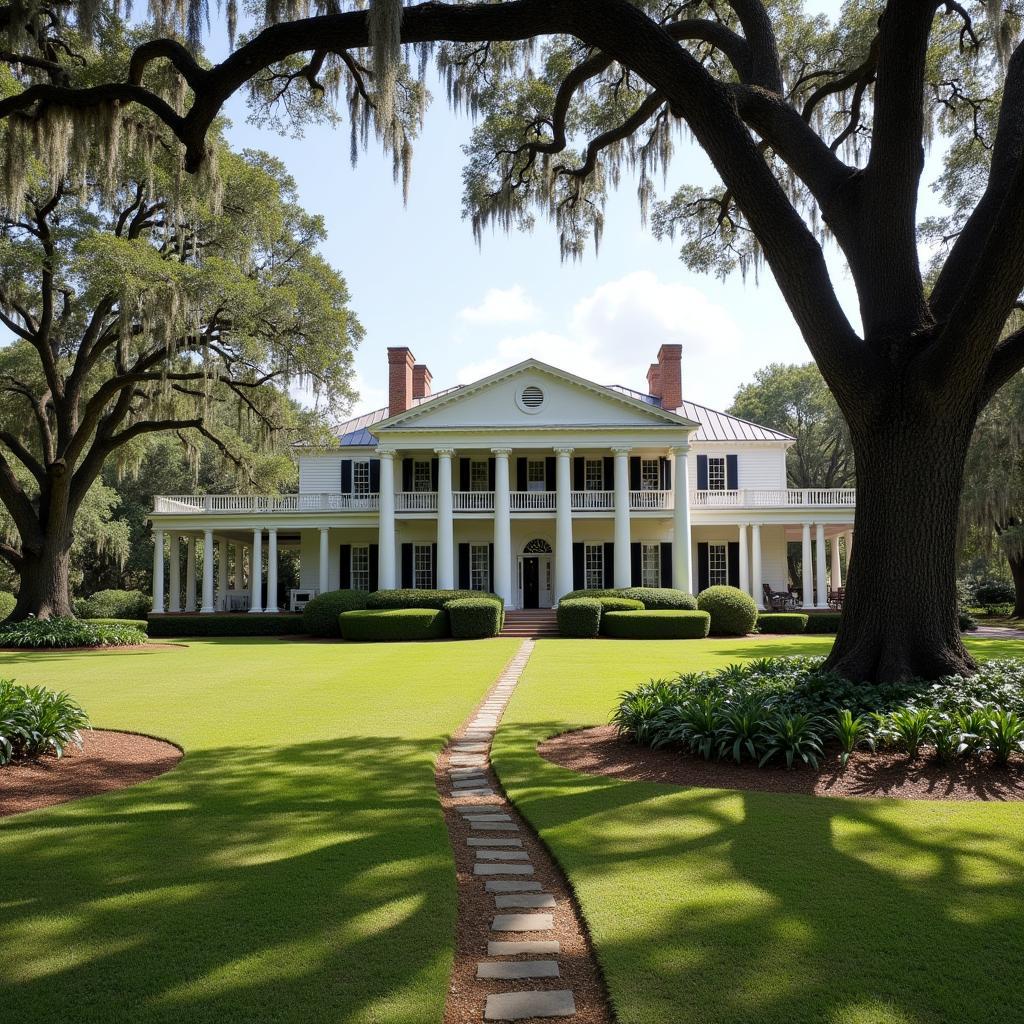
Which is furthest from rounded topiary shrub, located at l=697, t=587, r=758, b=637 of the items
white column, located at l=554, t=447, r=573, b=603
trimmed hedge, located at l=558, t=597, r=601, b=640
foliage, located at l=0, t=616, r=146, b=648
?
foliage, located at l=0, t=616, r=146, b=648

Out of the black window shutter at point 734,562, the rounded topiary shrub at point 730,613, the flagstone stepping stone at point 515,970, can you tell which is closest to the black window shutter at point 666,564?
the black window shutter at point 734,562

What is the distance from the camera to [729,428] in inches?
1329

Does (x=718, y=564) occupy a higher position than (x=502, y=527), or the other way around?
(x=502, y=527)

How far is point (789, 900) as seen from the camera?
3.90 metres

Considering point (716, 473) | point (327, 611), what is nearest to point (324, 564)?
point (327, 611)

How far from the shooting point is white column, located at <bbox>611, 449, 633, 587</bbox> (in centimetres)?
2898

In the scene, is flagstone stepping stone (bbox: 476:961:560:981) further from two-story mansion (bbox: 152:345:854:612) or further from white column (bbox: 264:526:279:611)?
white column (bbox: 264:526:279:611)

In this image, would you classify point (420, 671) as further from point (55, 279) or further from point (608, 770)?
point (55, 279)

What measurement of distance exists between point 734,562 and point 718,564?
0.70 metres

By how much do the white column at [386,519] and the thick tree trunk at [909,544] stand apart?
2272 cm

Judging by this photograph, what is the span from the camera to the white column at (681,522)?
93.6ft

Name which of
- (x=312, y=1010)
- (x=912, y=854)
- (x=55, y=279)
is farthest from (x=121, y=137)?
(x=55, y=279)

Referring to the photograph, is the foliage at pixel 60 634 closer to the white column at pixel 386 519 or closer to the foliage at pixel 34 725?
the white column at pixel 386 519

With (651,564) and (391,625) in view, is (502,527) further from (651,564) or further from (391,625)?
(391,625)
